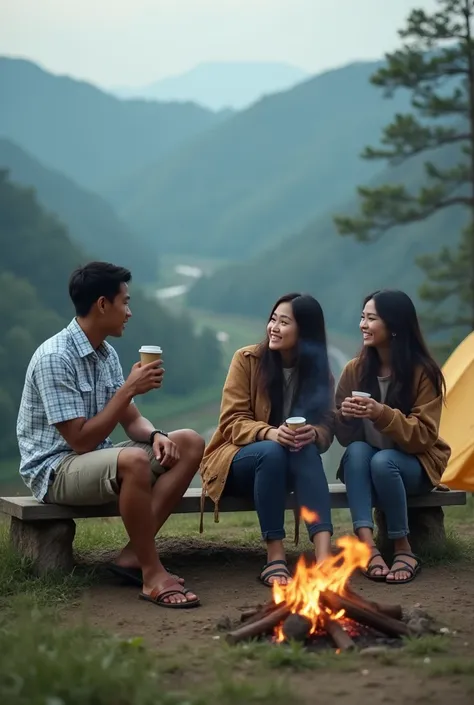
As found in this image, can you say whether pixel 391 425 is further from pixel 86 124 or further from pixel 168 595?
pixel 86 124

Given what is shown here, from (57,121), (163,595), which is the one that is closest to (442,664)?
(163,595)

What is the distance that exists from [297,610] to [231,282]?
2034 cm

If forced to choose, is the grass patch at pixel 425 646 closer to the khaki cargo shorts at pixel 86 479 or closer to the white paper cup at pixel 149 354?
the khaki cargo shorts at pixel 86 479

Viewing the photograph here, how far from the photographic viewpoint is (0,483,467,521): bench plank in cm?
428

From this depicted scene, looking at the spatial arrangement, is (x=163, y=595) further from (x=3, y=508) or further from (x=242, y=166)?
(x=242, y=166)

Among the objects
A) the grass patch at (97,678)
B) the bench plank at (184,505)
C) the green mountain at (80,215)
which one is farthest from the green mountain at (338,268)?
the grass patch at (97,678)

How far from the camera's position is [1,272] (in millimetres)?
16984

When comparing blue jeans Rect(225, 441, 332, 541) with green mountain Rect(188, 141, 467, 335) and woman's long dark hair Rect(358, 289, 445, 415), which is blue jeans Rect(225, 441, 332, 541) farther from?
green mountain Rect(188, 141, 467, 335)

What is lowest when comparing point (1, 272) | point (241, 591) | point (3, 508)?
point (241, 591)

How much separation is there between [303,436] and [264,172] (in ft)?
84.3

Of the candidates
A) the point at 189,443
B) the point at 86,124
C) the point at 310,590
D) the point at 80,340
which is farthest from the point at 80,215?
the point at 310,590

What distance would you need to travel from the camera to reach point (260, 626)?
344 cm

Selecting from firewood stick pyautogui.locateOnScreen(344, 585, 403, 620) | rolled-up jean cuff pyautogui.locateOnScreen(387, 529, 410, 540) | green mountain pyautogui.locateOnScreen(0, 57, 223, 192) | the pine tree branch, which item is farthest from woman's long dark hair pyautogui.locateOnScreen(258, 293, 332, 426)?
green mountain pyautogui.locateOnScreen(0, 57, 223, 192)

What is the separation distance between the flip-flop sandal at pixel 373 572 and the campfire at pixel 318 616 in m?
0.85
